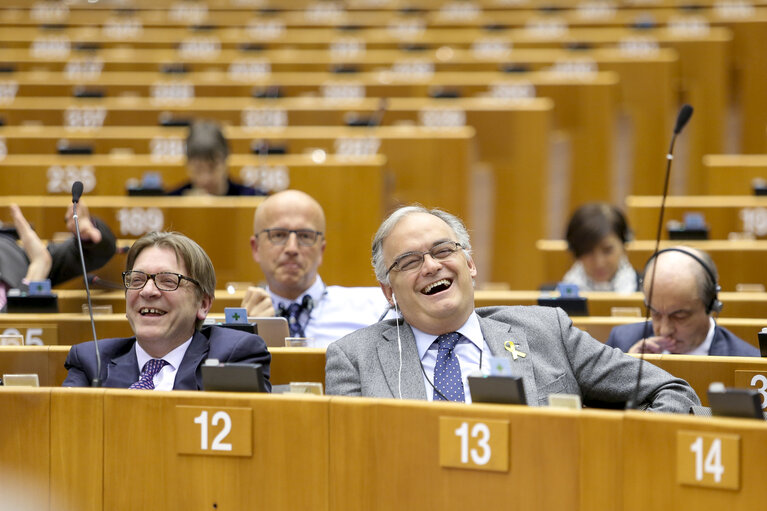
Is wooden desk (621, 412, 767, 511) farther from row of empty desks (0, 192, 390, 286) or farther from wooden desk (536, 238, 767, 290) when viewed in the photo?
row of empty desks (0, 192, 390, 286)

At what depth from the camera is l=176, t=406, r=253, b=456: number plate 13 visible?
6.09 feet

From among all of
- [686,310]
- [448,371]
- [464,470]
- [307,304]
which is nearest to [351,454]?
[464,470]

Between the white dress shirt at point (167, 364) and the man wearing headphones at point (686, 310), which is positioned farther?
the man wearing headphones at point (686, 310)

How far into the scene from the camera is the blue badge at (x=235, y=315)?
2678 millimetres

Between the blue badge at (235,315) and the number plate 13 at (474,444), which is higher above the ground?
the blue badge at (235,315)

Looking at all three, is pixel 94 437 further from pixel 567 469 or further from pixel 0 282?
pixel 0 282

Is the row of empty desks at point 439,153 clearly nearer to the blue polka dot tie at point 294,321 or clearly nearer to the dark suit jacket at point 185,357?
the blue polka dot tie at point 294,321

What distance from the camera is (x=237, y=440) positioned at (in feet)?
6.10

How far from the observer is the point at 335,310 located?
347 centimetres

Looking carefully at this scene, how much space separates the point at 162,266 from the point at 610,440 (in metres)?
1.24

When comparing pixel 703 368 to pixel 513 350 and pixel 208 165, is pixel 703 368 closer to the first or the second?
pixel 513 350

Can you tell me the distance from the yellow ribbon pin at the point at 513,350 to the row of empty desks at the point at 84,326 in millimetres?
671

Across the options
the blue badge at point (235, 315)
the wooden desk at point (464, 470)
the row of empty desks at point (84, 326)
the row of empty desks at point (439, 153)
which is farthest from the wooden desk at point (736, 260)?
the wooden desk at point (464, 470)

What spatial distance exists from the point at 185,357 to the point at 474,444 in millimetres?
930
